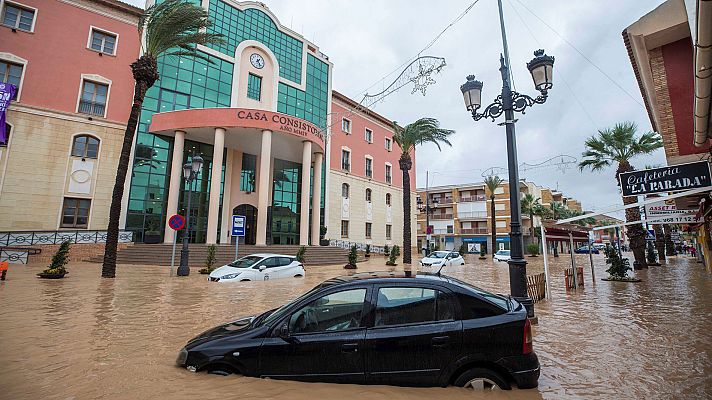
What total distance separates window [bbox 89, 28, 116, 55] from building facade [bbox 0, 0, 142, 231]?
57 mm

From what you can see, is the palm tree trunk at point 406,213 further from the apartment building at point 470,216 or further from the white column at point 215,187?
the apartment building at point 470,216

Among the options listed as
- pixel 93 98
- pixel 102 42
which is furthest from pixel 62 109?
pixel 102 42

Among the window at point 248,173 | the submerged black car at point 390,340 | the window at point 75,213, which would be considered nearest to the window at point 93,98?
the window at point 75,213

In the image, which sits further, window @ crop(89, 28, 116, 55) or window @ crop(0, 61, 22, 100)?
window @ crop(89, 28, 116, 55)

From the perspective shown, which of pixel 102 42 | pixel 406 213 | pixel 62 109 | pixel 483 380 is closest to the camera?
pixel 483 380

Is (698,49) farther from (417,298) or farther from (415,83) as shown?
(415,83)

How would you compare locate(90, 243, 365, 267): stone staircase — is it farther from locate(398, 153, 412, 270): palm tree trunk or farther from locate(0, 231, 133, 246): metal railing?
locate(398, 153, 412, 270): palm tree trunk

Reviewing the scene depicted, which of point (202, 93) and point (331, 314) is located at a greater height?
point (202, 93)

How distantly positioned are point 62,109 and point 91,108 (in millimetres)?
1516

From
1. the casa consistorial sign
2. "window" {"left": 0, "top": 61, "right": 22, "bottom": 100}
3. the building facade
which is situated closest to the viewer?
the casa consistorial sign

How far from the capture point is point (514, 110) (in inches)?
287

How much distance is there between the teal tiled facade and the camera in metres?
23.3

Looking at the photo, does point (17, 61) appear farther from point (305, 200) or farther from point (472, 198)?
point (472, 198)

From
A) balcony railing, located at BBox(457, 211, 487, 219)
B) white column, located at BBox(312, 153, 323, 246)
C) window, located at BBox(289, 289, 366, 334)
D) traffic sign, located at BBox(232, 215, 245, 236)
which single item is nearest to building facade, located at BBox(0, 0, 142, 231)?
traffic sign, located at BBox(232, 215, 245, 236)
